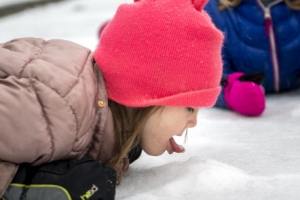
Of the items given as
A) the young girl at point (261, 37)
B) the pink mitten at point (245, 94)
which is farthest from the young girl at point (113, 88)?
the young girl at point (261, 37)

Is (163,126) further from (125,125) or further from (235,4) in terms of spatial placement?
(235,4)

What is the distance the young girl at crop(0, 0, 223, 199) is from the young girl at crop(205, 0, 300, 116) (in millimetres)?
706

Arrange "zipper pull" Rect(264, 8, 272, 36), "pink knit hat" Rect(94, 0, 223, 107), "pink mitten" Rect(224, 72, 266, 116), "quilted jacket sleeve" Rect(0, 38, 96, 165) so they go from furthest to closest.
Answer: "zipper pull" Rect(264, 8, 272, 36) → "pink mitten" Rect(224, 72, 266, 116) → "pink knit hat" Rect(94, 0, 223, 107) → "quilted jacket sleeve" Rect(0, 38, 96, 165)

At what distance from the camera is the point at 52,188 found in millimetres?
889

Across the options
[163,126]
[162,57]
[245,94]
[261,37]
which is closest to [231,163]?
[163,126]

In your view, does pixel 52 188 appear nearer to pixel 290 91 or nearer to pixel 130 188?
pixel 130 188

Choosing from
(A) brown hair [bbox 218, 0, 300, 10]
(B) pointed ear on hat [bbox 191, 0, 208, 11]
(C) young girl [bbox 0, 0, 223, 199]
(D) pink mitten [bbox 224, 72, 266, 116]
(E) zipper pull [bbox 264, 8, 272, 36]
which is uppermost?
(B) pointed ear on hat [bbox 191, 0, 208, 11]

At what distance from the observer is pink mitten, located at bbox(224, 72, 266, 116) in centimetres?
161

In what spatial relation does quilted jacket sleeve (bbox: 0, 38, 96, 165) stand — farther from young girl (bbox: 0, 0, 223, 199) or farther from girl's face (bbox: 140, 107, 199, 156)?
girl's face (bbox: 140, 107, 199, 156)

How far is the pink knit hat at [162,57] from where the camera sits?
1.02 meters

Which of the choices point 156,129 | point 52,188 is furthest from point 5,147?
point 156,129

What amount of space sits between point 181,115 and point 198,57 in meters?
0.14

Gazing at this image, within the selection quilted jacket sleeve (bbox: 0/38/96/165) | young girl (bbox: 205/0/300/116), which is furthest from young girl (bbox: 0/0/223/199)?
young girl (bbox: 205/0/300/116)

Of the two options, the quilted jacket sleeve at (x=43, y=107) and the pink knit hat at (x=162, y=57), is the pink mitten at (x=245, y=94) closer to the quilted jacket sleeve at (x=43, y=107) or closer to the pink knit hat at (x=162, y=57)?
the pink knit hat at (x=162, y=57)
